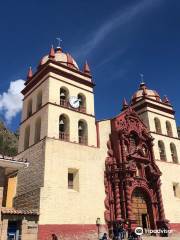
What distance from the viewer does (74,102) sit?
27.4 metres

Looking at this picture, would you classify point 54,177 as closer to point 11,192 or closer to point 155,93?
point 11,192

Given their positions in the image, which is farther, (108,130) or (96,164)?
(108,130)

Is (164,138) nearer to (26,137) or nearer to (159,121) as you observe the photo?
(159,121)

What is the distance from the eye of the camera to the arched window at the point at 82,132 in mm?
26908

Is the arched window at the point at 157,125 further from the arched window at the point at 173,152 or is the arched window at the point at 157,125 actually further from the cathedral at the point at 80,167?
the arched window at the point at 173,152

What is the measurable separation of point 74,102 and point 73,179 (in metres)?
6.98

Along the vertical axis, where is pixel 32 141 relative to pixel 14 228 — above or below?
above

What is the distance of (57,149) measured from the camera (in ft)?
77.7

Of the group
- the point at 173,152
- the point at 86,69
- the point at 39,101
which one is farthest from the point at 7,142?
the point at 173,152

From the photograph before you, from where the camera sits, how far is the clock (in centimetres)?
2716

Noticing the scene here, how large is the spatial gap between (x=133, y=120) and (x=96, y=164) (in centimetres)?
725

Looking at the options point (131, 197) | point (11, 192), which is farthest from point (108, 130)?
point (11, 192)

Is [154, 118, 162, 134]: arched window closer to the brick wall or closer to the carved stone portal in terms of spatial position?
the carved stone portal

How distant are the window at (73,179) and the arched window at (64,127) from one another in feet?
9.49
